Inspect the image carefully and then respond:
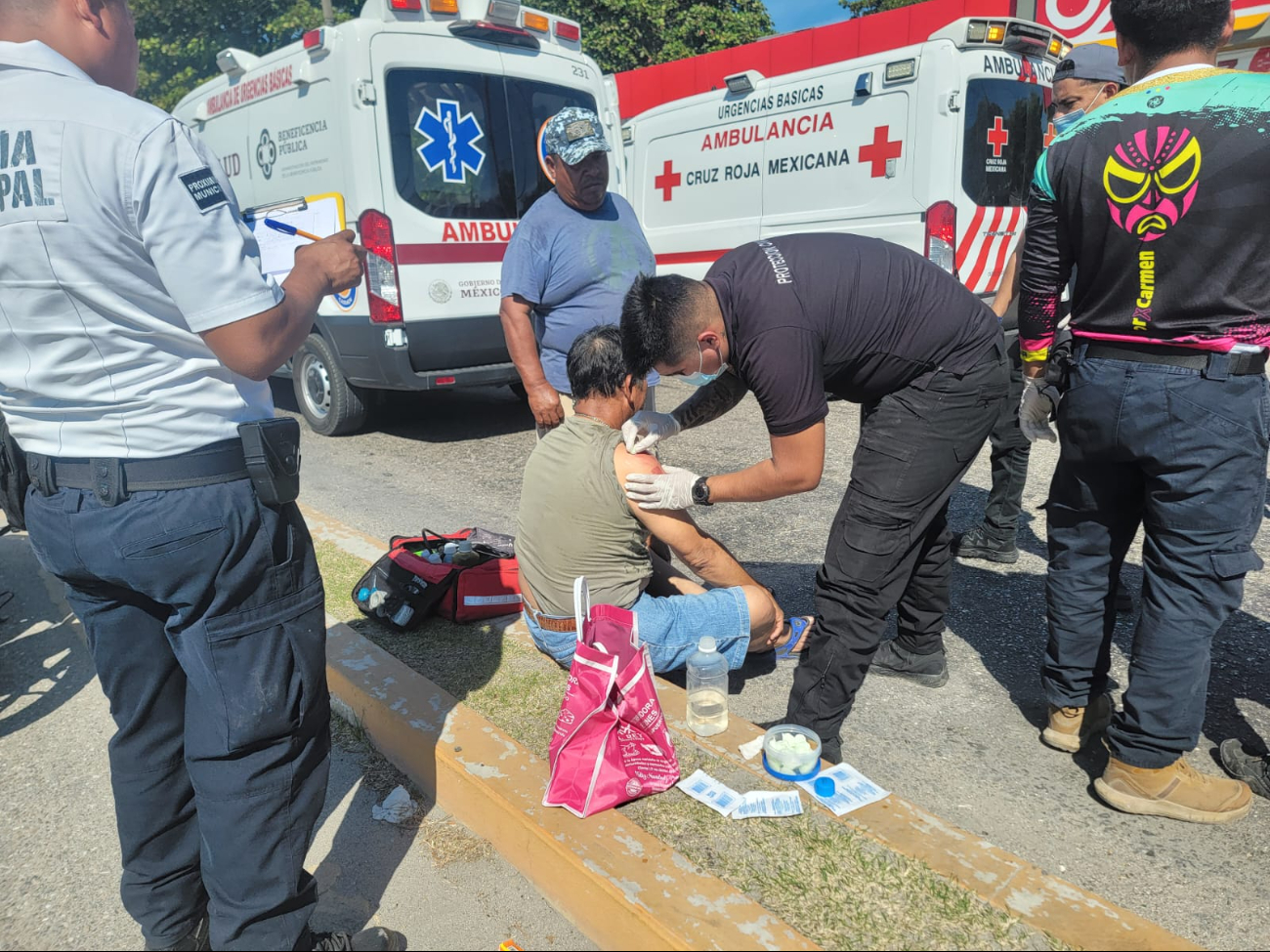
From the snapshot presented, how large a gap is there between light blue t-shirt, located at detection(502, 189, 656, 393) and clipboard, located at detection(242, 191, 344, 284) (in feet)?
8.83

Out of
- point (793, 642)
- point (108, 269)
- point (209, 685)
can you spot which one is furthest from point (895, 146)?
point (209, 685)

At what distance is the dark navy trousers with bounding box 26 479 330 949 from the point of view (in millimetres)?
1541

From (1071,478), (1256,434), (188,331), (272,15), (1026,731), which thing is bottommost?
(1026,731)

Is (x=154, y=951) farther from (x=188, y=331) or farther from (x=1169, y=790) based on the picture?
(x=1169, y=790)

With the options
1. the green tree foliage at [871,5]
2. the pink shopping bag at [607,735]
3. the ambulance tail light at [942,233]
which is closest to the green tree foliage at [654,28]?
the green tree foliage at [871,5]

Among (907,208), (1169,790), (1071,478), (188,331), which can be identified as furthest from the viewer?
(907,208)

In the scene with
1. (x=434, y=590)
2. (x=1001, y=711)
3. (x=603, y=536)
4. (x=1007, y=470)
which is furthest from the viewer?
(x=1007, y=470)

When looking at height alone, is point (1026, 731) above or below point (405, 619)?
below

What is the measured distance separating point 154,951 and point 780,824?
1.36 meters

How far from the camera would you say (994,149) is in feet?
21.0

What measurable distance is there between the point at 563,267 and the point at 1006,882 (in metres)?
2.69

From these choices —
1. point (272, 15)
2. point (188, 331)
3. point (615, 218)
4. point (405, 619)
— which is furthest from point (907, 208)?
point (272, 15)

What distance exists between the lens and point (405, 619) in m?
3.20

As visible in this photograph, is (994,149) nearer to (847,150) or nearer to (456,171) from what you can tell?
(847,150)
